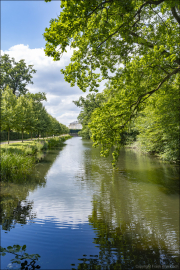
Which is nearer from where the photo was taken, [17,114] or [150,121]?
[150,121]

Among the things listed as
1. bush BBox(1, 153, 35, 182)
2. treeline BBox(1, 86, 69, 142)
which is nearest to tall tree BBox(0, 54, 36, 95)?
treeline BBox(1, 86, 69, 142)

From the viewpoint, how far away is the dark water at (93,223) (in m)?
4.28

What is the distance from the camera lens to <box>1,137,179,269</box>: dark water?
14.0 feet

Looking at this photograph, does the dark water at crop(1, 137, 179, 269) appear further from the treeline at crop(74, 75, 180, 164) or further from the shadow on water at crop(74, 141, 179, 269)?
the treeline at crop(74, 75, 180, 164)

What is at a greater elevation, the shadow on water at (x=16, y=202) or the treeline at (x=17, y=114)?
the treeline at (x=17, y=114)

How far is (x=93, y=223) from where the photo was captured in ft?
20.1

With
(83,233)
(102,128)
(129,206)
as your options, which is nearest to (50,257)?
(83,233)

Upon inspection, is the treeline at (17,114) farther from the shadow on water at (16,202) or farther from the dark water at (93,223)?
the dark water at (93,223)

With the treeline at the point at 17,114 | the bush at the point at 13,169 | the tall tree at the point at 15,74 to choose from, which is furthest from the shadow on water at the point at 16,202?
the tall tree at the point at 15,74

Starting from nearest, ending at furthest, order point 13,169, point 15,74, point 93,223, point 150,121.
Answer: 1. point 93,223
2. point 13,169
3. point 150,121
4. point 15,74

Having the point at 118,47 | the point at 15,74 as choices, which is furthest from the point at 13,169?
the point at 15,74

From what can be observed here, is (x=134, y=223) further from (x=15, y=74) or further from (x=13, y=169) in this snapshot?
(x=15, y=74)

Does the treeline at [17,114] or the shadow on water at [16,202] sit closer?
the shadow on water at [16,202]

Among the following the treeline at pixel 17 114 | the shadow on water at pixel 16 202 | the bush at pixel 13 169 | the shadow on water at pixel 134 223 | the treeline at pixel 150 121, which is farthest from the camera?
the treeline at pixel 17 114
